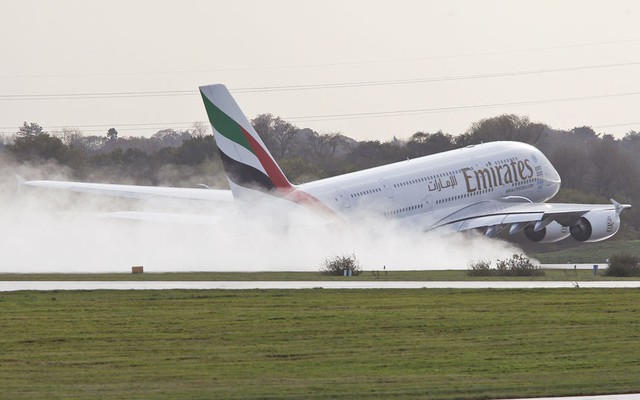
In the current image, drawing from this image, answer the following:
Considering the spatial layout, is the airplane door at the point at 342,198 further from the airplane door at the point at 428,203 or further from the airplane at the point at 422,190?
the airplane door at the point at 428,203

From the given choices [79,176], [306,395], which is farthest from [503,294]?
[79,176]

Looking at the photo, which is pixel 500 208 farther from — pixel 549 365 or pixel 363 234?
pixel 549 365

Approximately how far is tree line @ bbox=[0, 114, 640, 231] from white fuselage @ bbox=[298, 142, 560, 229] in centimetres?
1969

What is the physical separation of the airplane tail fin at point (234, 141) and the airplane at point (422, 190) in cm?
5

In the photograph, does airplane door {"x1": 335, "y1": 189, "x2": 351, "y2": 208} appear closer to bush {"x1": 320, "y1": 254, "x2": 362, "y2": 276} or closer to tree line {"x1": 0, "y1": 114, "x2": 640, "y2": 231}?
bush {"x1": 320, "y1": 254, "x2": 362, "y2": 276}

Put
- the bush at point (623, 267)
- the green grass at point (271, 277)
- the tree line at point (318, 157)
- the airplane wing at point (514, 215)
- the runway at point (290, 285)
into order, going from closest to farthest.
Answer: the runway at point (290, 285)
the green grass at point (271, 277)
the bush at point (623, 267)
the airplane wing at point (514, 215)
the tree line at point (318, 157)

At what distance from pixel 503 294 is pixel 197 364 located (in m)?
17.7

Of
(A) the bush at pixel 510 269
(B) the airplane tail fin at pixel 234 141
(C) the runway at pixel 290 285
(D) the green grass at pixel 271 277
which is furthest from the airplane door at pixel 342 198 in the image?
(C) the runway at pixel 290 285

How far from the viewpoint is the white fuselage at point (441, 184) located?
251 feet

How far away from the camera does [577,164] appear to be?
440 feet

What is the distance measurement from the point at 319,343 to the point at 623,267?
96.5 feet

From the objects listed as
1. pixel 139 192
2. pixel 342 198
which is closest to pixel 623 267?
pixel 342 198

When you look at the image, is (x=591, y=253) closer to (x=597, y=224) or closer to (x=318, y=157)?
(x=597, y=224)

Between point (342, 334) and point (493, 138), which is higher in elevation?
point (493, 138)
